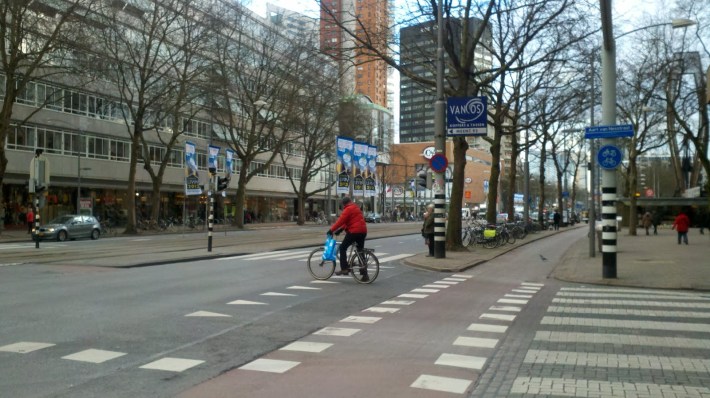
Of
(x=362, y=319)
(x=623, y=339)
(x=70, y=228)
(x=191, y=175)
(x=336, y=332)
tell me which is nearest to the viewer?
(x=623, y=339)

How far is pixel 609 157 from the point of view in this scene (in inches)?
546

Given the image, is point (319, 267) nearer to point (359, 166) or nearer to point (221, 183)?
point (221, 183)

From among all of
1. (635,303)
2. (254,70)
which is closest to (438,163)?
(635,303)

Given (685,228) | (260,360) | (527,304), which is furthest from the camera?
(685,228)

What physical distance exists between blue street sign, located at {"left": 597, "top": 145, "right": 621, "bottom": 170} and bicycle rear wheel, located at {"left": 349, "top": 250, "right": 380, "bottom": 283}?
5.89 m

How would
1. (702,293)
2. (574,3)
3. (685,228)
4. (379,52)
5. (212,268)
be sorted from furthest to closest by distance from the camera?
(685,228)
(379,52)
(574,3)
(212,268)
(702,293)

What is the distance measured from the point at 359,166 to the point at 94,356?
1232 inches

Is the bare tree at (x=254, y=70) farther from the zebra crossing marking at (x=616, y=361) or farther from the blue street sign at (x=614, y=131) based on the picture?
the zebra crossing marking at (x=616, y=361)

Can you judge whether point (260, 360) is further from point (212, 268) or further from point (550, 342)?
point (212, 268)

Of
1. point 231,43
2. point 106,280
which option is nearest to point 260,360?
point 106,280

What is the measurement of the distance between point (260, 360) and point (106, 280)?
7.60 meters

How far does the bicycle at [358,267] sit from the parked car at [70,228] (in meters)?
24.3

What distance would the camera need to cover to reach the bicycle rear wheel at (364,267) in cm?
1269

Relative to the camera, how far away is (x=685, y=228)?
2800 cm
